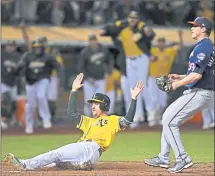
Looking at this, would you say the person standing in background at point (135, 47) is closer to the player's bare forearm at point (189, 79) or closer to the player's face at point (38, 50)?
the player's face at point (38, 50)

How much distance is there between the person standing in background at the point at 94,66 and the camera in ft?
57.9

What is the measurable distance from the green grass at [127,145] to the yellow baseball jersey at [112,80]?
8.70 feet

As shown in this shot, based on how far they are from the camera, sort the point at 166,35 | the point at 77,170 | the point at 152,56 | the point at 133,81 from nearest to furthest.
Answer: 1. the point at 77,170
2. the point at 133,81
3. the point at 152,56
4. the point at 166,35

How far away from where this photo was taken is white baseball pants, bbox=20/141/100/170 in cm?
900

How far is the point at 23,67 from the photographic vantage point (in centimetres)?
1691

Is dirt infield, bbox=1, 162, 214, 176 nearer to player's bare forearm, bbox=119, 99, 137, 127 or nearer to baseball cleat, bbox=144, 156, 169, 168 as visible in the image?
baseball cleat, bbox=144, 156, 169, 168

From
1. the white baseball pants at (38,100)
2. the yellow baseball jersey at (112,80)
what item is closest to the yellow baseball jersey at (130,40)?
the white baseball pants at (38,100)

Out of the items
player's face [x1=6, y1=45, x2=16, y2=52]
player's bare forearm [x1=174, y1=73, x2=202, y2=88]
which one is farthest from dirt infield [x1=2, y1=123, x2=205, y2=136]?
player's bare forearm [x1=174, y1=73, x2=202, y2=88]

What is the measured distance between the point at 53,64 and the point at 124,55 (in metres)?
1.59

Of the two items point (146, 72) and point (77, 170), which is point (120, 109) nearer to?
point (146, 72)

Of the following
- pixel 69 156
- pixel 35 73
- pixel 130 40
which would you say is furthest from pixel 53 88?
pixel 69 156

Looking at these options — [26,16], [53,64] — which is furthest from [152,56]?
[26,16]

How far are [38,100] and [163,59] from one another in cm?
322

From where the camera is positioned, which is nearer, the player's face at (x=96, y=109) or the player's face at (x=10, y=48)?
the player's face at (x=96, y=109)
